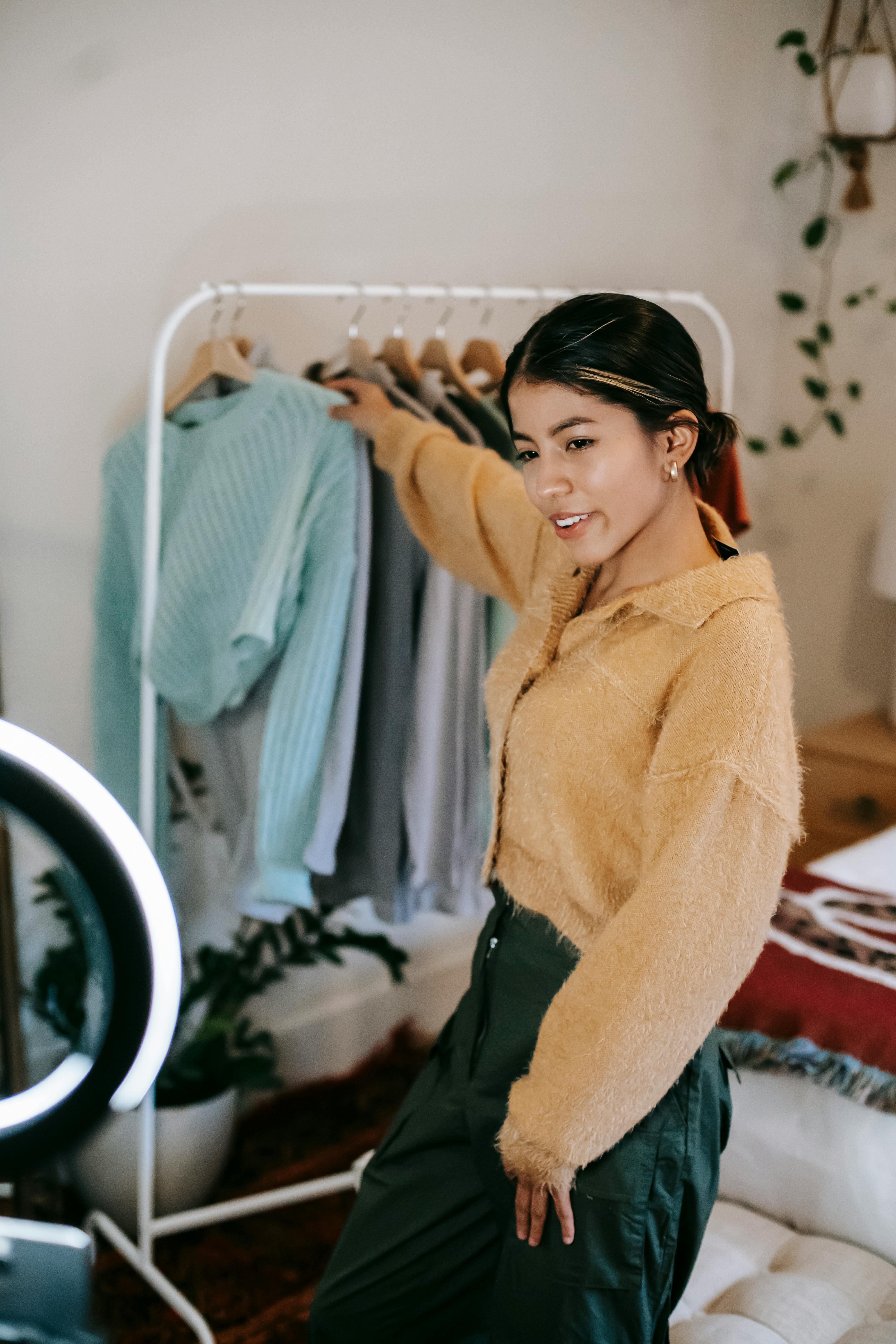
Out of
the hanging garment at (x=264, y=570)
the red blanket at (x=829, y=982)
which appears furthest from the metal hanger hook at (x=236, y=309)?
the red blanket at (x=829, y=982)

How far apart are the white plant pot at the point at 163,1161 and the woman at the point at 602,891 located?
66 centimetres

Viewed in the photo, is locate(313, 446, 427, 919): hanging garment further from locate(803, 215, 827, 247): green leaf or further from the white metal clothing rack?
locate(803, 215, 827, 247): green leaf

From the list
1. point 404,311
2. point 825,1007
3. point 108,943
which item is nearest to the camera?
point 108,943

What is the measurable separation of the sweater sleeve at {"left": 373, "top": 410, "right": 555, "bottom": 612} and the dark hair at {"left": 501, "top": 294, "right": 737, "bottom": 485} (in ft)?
0.92

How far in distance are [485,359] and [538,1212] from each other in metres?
1.15

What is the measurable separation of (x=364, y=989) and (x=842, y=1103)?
41.6 inches

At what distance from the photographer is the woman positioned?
2.36 feet

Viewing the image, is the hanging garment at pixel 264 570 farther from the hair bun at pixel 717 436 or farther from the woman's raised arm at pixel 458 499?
the hair bun at pixel 717 436

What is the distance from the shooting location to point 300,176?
1.66 meters

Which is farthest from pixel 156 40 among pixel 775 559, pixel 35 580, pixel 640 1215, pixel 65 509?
pixel 775 559

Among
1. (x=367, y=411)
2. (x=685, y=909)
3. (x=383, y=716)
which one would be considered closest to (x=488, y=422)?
(x=367, y=411)

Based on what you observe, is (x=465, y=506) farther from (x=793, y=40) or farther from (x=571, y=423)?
(x=793, y=40)

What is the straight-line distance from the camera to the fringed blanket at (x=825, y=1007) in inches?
47.2

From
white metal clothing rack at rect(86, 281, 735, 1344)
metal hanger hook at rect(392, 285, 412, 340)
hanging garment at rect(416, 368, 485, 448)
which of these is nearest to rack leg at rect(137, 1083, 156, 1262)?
white metal clothing rack at rect(86, 281, 735, 1344)
